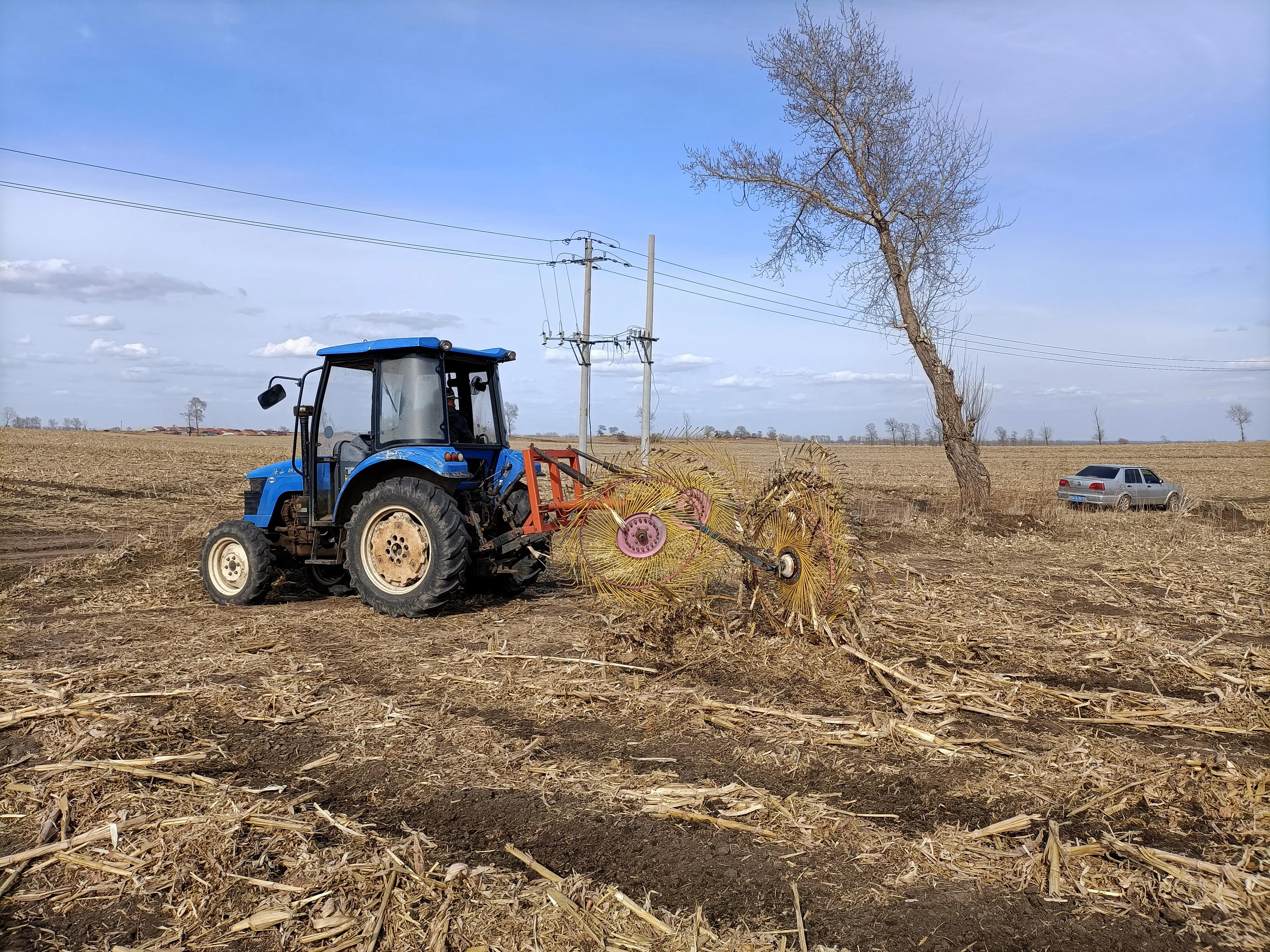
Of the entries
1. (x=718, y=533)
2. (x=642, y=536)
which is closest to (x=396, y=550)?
(x=642, y=536)

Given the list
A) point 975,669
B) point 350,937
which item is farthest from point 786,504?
point 350,937

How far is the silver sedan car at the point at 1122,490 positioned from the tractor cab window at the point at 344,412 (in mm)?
16740

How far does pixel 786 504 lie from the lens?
6355 millimetres

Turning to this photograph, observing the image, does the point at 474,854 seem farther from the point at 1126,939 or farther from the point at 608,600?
the point at 608,600

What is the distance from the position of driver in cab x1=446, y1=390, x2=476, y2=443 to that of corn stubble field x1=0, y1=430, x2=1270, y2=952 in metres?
1.63

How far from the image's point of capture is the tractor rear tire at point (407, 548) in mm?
7188

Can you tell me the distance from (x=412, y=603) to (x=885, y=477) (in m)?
29.4

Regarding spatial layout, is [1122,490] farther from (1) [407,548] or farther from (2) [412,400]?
(1) [407,548]

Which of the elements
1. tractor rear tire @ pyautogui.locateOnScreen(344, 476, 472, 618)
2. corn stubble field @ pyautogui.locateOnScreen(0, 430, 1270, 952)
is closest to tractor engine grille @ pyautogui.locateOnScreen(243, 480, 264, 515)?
corn stubble field @ pyautogui.locateOnScreen(0, 430, 1270, 952)

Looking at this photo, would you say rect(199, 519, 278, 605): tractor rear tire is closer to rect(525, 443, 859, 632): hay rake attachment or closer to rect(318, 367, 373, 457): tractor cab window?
rect(318, 367, 373, 457): tractor cab window

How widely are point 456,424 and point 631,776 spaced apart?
4772 mm

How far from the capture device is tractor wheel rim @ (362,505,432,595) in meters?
7.42

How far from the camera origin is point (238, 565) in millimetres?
8156

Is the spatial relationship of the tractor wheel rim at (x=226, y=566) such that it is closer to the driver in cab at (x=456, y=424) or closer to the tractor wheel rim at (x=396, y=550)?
the tractor wheel rim at (x=396, y=550)
